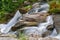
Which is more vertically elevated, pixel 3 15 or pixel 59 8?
pixel 59 8

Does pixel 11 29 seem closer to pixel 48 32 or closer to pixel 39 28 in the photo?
pixel 39 28

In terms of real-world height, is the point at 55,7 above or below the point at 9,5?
above

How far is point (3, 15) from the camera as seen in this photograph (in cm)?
1538

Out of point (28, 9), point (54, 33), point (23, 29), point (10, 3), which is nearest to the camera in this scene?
point (54, 33)

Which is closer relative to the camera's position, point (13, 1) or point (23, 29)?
point (23, 29)

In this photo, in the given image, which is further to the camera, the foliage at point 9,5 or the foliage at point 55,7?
the foliage at point 9,5

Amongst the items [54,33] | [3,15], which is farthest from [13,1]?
[54,33]

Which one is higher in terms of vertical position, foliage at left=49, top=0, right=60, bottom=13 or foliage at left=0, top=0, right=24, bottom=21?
foliage at left=49, top=0, right=60, bottom=13

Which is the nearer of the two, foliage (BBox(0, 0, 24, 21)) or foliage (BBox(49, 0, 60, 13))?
foliage (BBox(49, 0, 60, 13))

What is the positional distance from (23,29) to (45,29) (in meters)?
0.98

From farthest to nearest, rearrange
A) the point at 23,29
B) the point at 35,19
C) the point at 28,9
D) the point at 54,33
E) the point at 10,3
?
the point at 10,3 → the point at 28,9 → the point at 35,19 → the point at 23,29 → the point at 54,33

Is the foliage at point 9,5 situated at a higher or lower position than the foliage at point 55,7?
lower

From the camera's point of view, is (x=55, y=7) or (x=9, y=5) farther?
(x=9, y=5)

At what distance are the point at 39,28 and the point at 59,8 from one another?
168 centimetres
